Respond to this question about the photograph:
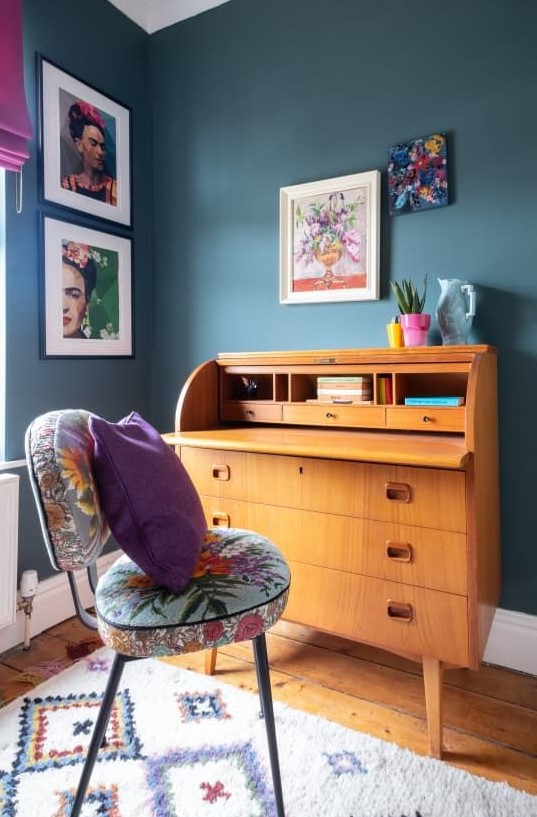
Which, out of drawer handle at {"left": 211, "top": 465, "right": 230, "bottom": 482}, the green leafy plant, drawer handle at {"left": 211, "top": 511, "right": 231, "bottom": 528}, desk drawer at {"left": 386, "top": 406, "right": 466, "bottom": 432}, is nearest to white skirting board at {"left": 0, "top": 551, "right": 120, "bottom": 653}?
drawer handle at {"left": 211, "top": 511, "right": 231, "bottom": 528}

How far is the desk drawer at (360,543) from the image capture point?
1400mm

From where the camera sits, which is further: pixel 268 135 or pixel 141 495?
pixel 268 135

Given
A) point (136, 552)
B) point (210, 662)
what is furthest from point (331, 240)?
point (210, 662)

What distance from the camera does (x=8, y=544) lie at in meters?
1.84

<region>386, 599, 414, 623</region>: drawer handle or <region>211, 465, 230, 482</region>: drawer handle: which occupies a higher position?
<region>211, 465, 230, 482</region>: drawer handle

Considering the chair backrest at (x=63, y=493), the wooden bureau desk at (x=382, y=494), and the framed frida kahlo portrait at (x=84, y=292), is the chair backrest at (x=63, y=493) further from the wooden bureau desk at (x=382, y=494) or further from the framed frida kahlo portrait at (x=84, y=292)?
the framed frida kahlo portrait at (x=84, y=292)

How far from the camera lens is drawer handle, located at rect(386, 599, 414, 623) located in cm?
145

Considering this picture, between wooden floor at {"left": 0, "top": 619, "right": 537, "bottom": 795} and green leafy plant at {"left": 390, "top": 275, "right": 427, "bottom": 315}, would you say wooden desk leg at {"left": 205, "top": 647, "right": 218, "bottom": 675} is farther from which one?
green leafy plant at {"left": 390, "top": 275, "right": 427, "bottom": 315}

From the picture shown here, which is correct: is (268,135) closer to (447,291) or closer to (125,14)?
(125,14)

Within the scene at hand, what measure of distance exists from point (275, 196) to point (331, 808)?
209 cm

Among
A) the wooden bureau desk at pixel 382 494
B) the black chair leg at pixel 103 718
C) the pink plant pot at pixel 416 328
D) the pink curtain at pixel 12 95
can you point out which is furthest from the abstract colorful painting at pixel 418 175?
the black chair leg at pixel 103 718

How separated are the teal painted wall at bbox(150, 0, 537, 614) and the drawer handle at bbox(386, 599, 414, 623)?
0.58 m

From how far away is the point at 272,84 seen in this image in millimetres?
2246

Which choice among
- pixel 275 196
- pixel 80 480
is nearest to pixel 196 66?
pixel 275 196
